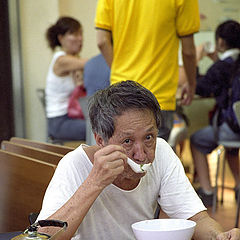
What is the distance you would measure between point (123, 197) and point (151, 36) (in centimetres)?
130

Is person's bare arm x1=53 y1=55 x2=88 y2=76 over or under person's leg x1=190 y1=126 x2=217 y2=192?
over

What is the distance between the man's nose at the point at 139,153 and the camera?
1.45 m

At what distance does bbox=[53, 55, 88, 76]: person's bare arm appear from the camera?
407 cm

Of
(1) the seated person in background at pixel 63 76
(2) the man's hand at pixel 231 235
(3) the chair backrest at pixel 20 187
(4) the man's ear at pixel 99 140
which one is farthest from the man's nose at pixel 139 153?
(1) the seated person in background at pixel 63 76

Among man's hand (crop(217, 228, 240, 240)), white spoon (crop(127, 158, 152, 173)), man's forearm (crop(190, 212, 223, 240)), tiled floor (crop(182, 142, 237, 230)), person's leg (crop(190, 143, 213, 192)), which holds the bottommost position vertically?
tiled floor (crop(182, 142, 237, 230))

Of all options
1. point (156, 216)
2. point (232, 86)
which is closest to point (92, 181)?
point (156, 216)

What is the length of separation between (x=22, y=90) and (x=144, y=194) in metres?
3.92

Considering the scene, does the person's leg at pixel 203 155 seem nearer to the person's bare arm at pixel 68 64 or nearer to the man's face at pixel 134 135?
the person's bare arm at pixel 68 64

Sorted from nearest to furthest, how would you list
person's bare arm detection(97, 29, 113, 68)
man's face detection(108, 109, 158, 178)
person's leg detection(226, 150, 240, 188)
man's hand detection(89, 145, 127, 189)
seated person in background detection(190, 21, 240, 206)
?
man's hand detection(89, 145, 127, 189) → man's face detection(108, 109, 158, 178) → person's bare arm detection(97, 29, 113, 68) → seated person in background detection(190, 21, 240, 206) → person's leg detection(226, 150, 240, 188)

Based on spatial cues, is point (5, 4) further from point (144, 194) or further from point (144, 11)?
point (144, 194)

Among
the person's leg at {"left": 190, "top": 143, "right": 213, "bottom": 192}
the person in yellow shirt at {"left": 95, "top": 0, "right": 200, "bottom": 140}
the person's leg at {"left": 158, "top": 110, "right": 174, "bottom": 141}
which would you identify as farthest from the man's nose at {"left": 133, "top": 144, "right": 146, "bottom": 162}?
the person's leg at {"left": 190, "top": 143, "right": 213, "bottom": 192}

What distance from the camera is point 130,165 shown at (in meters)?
1.42

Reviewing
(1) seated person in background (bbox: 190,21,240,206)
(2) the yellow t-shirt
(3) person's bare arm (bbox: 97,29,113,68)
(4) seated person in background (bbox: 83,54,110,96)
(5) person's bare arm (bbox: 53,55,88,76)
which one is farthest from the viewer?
(5) person's bare arm (bbox: 53,55,88,76)

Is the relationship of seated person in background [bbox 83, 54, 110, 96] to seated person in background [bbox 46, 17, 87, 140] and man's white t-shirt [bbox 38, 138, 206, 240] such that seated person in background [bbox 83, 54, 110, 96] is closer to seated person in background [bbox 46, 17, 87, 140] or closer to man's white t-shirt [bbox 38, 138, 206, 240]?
seated person in background [bbox 46, 17, 87, 140]
